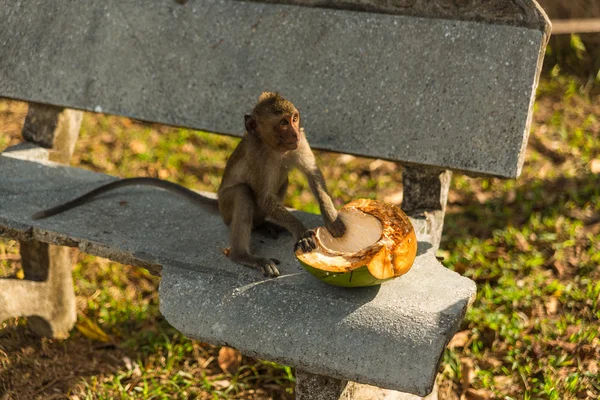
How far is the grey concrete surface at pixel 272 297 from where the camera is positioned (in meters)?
2.82

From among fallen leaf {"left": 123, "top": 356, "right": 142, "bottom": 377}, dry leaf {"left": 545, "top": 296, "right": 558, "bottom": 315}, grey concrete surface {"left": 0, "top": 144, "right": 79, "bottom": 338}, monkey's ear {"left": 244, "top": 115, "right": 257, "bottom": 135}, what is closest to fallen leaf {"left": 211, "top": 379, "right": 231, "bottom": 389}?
fallen leaf {"left": 123, "top": 356, "right": 142, "bottom": 377}

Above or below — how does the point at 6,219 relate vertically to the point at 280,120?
below

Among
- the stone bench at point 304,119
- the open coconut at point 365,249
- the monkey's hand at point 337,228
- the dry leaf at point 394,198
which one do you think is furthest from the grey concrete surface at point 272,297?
the dry leaf at point 394,198

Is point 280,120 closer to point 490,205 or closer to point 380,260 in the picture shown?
point 380,260

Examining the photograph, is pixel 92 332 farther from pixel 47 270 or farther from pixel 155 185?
pixel 155 185

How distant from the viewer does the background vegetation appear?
4055 millimetres

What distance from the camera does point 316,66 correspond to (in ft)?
12.9

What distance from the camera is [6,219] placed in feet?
11.9

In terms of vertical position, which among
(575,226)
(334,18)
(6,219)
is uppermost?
(334,18)

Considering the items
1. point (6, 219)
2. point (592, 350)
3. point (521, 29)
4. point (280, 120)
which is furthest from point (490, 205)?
point (6, 219)

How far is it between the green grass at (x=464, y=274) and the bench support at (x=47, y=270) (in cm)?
14

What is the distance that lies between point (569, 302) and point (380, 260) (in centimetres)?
203

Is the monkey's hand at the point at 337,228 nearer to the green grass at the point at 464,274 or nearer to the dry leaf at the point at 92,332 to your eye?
the green grass at the point at 464,274

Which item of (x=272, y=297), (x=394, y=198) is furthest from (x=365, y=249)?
(x=394, y=198)
